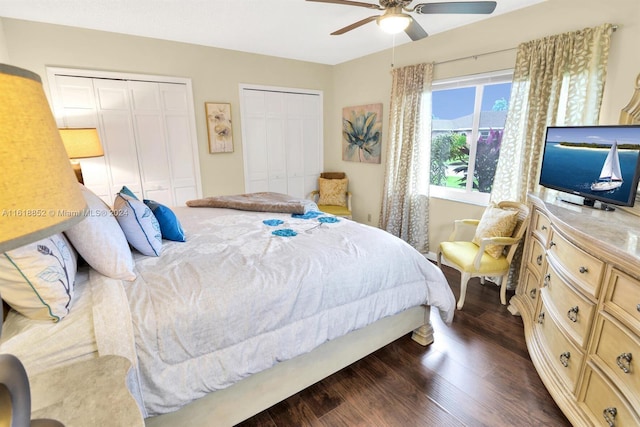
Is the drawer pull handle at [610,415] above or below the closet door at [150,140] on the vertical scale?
below

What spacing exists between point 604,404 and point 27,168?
6.93 feet

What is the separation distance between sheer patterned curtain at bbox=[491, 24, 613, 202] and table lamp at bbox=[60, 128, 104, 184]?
12.8 ft

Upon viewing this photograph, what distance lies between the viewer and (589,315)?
151 centimetres

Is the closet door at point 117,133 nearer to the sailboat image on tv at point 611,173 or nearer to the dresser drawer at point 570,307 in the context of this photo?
the dresser drawer at point 570,307

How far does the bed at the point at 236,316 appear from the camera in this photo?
121 cm

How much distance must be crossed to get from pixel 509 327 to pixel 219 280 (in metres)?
2.31

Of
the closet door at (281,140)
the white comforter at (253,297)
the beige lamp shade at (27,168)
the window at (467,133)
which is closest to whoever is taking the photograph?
the beige lamp shade at (27,168)

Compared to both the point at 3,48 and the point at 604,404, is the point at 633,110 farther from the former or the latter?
the point at 3,48

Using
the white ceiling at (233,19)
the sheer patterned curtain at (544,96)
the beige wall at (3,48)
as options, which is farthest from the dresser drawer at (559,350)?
the beige wall at (3,48)

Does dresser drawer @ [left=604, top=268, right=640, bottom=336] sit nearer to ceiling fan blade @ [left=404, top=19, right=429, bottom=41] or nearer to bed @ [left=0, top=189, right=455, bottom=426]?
bed @ [left=0, top=189, right=455, bottom=426]

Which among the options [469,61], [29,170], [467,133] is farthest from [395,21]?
[29,170]

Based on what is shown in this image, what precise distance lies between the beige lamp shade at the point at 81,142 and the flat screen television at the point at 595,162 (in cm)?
395

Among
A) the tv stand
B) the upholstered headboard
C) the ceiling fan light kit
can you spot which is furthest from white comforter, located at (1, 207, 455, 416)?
the upholstered headboard

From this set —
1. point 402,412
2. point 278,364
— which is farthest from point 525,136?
point 278,364
